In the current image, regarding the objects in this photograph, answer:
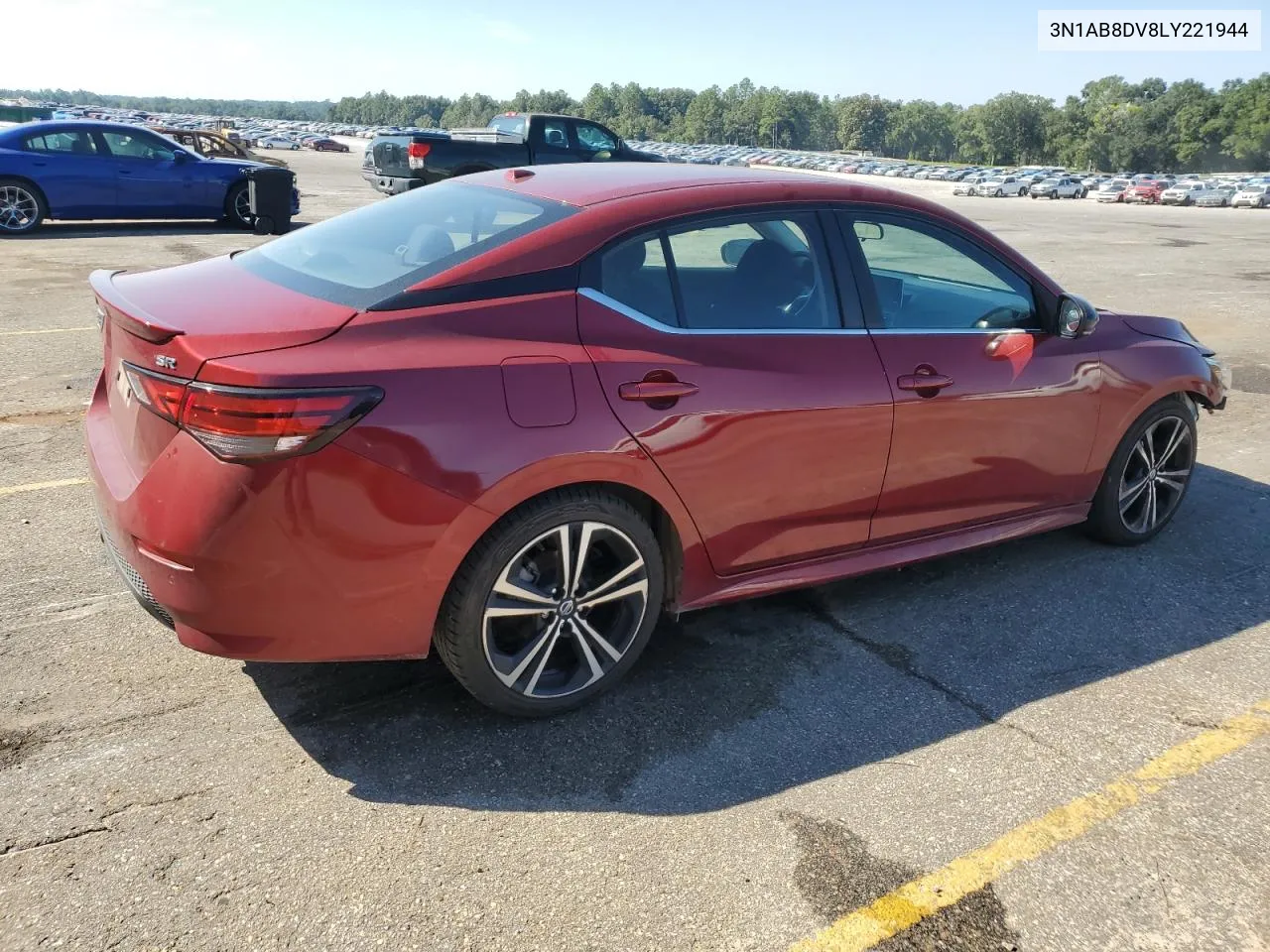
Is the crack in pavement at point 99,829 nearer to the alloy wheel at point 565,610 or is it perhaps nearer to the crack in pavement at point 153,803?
the crack in pavement at point 153,803

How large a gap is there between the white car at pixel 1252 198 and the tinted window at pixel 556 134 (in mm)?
46735

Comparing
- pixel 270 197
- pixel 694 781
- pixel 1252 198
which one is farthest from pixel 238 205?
pixel 1252 198

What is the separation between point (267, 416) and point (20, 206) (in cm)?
1418

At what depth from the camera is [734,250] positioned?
3582 millimetres

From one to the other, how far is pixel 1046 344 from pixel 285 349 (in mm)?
3029

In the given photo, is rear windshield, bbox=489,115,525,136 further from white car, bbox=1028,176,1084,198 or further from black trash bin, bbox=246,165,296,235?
white car, bbox=1028,176,1084,198

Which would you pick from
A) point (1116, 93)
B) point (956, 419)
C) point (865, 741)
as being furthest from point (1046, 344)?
point (1116, 93)

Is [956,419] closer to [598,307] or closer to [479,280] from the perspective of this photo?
[598,307]

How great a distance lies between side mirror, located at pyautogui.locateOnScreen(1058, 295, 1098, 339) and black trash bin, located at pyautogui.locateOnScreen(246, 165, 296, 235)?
1289 centimetres

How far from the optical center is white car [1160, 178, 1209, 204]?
55.0 m

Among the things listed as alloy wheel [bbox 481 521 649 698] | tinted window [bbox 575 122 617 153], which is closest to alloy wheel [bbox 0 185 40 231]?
tinted window [bbox 575 122 617 153]

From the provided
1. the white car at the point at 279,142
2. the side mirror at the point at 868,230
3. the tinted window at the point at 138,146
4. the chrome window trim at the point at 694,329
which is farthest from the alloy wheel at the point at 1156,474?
the white car at the point at 279,142

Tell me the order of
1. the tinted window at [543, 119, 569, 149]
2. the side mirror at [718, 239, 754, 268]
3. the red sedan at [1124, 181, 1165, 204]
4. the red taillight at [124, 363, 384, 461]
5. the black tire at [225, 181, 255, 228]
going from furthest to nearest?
the red sedan at [1124, 181, 1165, 204] → the tinted window at [543, 119, 569, 149] → the black tire at [225, 181, 255, 228] → the side mirror at [718, 239, 754, 268] → the red taillight at [124, 363, 384, 461]

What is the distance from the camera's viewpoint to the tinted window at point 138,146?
14.4 meters
